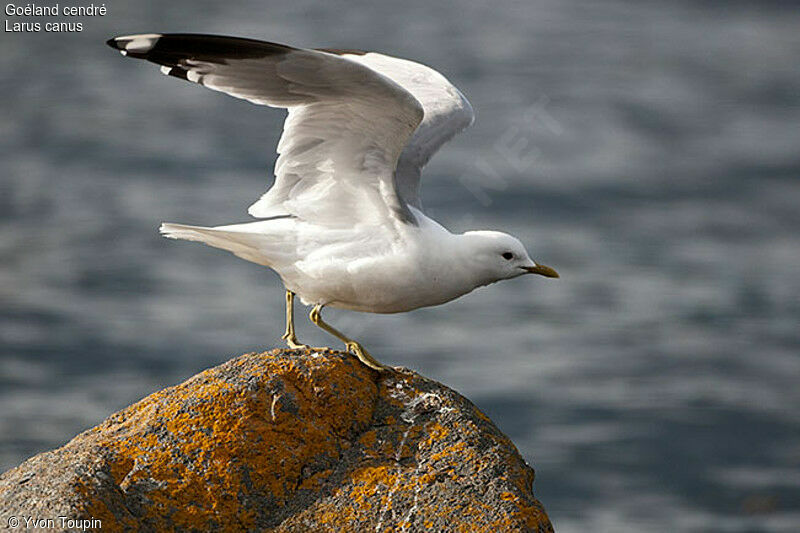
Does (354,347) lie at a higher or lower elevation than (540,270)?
lower

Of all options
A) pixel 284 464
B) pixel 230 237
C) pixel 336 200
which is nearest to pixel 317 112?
pixel 336 200

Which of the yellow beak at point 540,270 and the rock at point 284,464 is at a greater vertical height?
the yellow beak at point 540,270

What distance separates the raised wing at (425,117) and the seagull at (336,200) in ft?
1.01

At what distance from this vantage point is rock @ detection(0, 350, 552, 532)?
5.53m

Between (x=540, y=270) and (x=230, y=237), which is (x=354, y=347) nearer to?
(x=230, y=237)

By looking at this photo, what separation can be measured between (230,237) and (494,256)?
5.09 feet

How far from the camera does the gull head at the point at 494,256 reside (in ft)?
23.7

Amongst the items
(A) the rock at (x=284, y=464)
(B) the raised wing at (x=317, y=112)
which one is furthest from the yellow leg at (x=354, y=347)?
(B) the raised wing at (x=317, y=112)

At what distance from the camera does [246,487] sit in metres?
5.71

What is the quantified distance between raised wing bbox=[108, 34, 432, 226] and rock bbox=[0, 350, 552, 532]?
1442mm

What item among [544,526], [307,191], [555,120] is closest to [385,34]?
[555,120]

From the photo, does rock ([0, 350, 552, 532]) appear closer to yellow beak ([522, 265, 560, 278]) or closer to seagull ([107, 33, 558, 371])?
seagull ([107, 33, 558, 371])

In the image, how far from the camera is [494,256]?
23.9 feet

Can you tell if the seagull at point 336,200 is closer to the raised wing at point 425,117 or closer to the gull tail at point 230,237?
the gull tail at point 230,237
